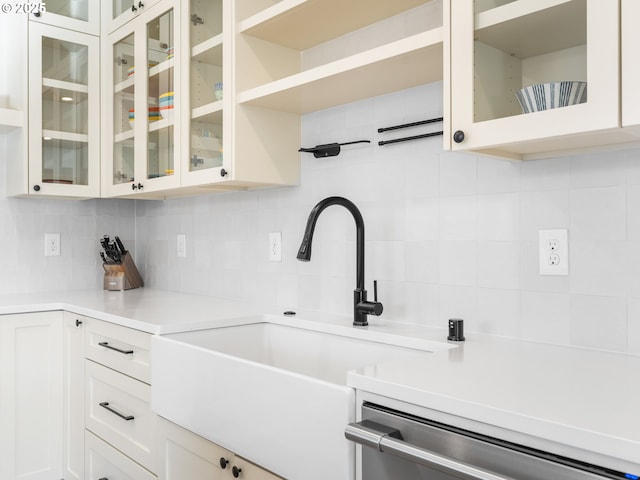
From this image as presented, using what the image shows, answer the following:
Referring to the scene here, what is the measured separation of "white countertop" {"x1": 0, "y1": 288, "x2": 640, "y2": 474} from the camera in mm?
760

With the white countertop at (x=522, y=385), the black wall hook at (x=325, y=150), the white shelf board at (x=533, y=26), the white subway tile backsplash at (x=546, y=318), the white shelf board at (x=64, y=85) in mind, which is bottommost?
the white countertop at (x=522, y=385)

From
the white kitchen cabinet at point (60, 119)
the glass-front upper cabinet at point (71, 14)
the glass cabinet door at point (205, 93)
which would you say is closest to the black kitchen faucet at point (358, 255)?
the glass cabinet door at point (205, 93)

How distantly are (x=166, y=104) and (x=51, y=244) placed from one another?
46.8 inches

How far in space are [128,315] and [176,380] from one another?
49cm

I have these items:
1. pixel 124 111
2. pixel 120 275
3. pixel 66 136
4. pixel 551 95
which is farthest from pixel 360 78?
pixel 120 275

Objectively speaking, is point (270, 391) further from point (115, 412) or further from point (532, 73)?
point (115, 412)

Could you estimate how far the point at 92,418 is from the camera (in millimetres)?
2172

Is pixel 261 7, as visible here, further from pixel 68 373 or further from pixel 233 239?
pixel 68 373

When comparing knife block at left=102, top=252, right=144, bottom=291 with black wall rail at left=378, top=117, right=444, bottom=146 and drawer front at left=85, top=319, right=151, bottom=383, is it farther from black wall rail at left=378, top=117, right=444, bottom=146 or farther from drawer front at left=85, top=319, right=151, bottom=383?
black wall rail at left=378, top=117, right=444, bottom=146

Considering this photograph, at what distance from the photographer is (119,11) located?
8.71ft

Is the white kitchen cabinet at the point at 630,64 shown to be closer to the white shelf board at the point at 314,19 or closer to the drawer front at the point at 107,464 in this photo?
the white shelf board at the point at 314,19

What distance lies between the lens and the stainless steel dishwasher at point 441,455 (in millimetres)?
789

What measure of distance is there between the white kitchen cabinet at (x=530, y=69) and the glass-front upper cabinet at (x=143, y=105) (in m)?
1.33

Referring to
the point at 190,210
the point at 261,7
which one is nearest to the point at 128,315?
the point at 190,210
